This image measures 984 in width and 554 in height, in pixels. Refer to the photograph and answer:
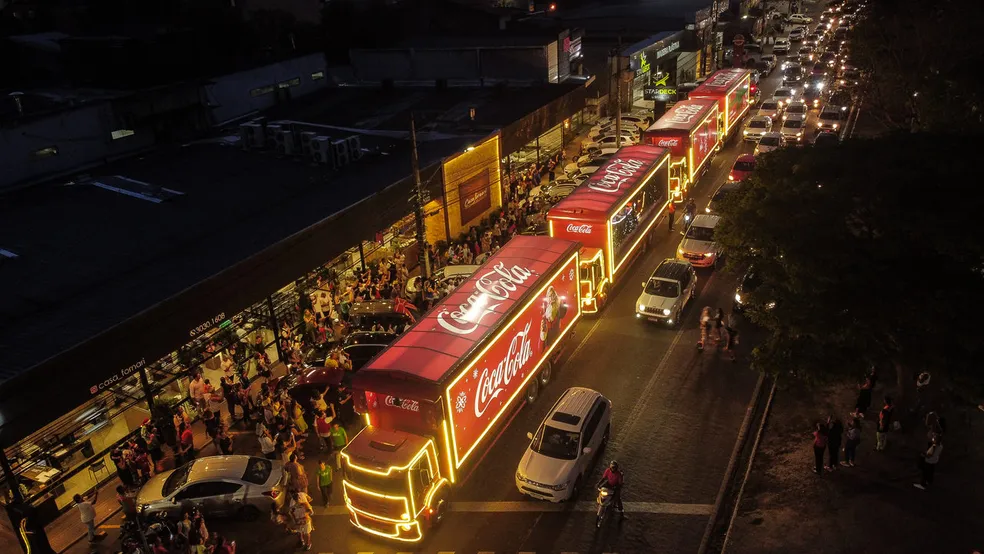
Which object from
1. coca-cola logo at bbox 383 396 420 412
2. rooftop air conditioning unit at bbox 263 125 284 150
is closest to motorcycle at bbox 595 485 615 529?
coca-cola logo at bbox 383 396 420 412

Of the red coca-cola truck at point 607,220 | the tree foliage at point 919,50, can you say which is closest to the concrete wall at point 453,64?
the red coca-cola truck at point 607,220

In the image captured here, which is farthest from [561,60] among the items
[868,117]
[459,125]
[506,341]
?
[506,341]

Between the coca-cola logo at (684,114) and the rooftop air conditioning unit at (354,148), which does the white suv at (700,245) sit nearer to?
the coca-cola logo at (684,114)

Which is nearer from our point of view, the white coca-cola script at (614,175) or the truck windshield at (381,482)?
the truck windshield at (381,482)

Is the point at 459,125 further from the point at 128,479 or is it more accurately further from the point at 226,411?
the point at 128,479

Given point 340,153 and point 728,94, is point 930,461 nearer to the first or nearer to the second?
point 340,153

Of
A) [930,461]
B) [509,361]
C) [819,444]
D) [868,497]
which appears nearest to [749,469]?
[819,444]

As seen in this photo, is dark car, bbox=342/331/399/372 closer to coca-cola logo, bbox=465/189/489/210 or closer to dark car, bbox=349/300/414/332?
dark car, bbox=349/300/414/332
